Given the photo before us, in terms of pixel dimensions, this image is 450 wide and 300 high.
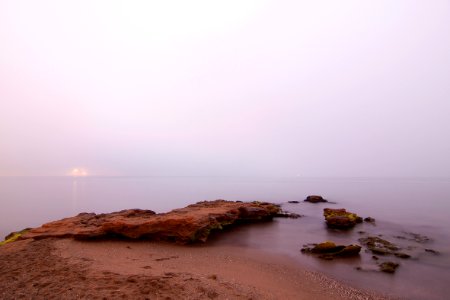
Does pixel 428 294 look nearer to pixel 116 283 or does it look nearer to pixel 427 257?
pixel 427 257

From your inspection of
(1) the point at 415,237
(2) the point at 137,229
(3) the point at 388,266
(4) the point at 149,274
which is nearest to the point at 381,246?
(3) the point at 388,266

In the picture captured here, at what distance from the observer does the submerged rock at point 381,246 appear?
1711cm

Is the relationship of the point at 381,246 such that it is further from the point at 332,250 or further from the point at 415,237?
the point at 415,237

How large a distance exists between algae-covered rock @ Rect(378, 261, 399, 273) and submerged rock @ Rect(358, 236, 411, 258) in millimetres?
2597

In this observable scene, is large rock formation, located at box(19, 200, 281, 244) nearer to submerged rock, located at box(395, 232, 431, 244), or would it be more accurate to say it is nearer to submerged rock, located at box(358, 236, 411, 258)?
submerged rock, located at box(358, 236, 411, 258)

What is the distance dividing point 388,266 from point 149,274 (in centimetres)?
1332

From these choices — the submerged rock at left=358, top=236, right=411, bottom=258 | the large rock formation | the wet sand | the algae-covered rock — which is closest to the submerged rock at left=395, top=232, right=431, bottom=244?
the submerged rock at left=358, top=236, right=411, bottom=258

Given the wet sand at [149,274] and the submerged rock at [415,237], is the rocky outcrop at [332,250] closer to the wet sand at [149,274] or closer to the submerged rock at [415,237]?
the wet sand at [149,274]

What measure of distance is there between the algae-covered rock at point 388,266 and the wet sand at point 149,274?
12.7 feet


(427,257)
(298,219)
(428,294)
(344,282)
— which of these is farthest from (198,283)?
(298,219)

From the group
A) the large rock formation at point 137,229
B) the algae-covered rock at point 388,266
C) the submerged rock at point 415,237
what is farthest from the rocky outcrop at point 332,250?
the submerged rock at point 415,237

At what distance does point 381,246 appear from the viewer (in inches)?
738

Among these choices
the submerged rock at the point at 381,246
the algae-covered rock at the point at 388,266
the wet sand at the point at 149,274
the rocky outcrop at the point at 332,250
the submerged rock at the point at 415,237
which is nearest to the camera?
the wet sand at the point at 149,274

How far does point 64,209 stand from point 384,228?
58.2 metres
